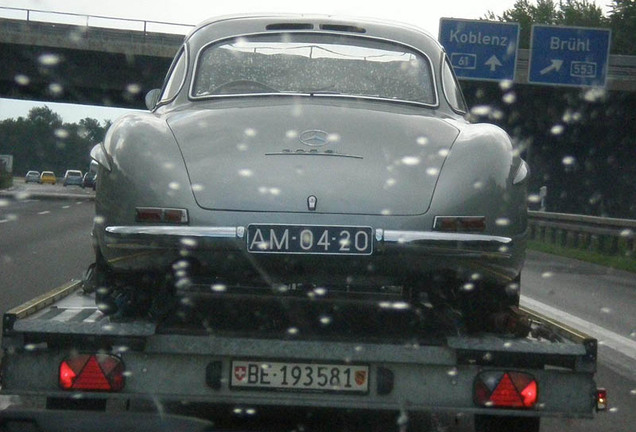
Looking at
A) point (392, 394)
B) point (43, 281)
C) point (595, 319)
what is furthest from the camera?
point (43, 281)

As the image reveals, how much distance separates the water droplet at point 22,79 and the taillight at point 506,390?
146 ft

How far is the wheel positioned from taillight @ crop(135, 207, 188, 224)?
4.91ft

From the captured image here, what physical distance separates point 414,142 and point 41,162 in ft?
642

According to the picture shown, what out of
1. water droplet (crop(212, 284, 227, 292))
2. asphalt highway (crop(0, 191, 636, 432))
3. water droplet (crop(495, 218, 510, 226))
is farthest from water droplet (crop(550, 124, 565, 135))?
water droplet (crop(495, 218, 510, 226))

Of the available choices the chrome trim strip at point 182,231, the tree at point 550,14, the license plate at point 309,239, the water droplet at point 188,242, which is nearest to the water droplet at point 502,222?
the license plate at point 309,239

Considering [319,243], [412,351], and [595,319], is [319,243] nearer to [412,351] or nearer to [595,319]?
[412,351]

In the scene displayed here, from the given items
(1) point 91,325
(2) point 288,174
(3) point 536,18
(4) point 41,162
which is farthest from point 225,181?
(4) point 41,162

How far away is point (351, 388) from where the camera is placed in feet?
15.3

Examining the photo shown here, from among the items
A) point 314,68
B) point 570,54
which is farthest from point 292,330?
point 570,54

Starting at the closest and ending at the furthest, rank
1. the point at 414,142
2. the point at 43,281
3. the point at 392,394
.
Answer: the point at 392,394, the point at 414,142, the point at 43,281

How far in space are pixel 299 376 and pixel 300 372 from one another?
2cm

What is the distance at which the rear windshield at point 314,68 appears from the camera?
20.4 ft

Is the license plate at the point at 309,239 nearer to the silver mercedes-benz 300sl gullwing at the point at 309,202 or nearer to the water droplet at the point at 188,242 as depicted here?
the silver mercedes-benz 300sl gullwing at the point at 309,202

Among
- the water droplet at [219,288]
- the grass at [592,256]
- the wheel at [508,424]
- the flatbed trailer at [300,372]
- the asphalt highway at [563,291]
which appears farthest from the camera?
the grass at [592,256]
